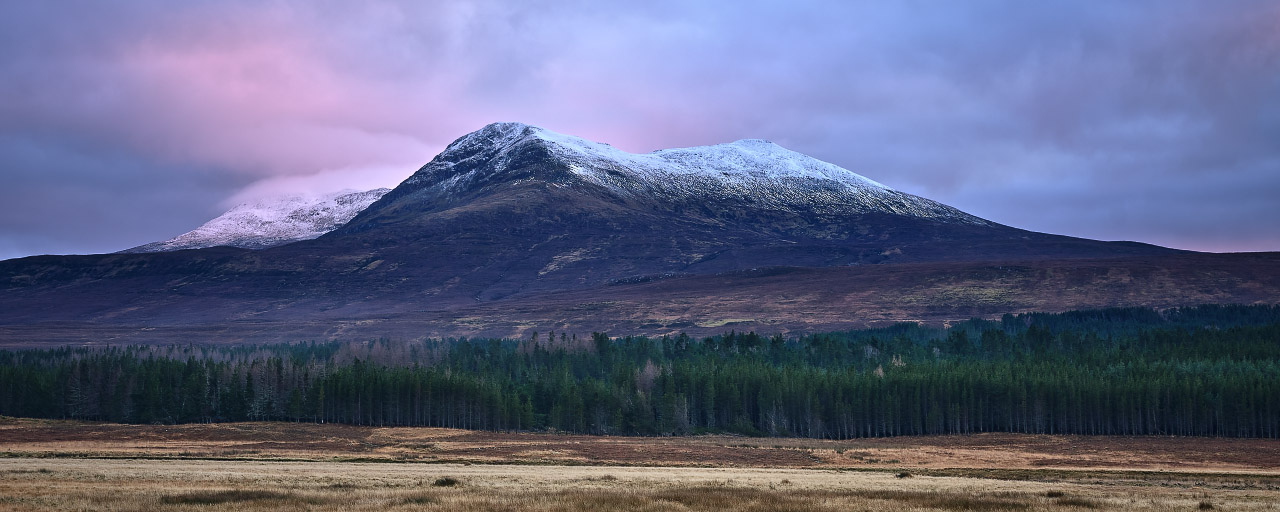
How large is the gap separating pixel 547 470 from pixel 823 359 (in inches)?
4772

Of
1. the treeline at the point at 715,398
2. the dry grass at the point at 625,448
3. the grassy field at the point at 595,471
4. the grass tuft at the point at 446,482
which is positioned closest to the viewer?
the grassy field at the point at 595,471

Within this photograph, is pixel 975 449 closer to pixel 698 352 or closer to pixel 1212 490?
pixel 1212 490

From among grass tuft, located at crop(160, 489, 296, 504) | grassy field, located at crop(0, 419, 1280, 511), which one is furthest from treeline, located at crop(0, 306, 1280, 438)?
grass tuft, located at crop(160, 489, 296, 504)

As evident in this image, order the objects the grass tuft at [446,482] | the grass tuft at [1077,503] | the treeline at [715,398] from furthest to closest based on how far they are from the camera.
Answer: the treeline at [715,398]
the grass tuft at [446,482]
the grass tuft at [1077,503]

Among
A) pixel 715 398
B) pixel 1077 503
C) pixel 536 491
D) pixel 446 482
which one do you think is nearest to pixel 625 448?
pixel 715 398

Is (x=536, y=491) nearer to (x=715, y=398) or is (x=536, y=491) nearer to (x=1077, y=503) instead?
(x=1077, y=503)

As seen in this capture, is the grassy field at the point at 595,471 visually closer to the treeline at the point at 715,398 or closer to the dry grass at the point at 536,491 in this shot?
the dry grass at the point at 536,491

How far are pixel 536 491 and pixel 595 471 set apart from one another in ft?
62.5

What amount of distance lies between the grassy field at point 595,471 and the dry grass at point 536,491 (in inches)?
5.4

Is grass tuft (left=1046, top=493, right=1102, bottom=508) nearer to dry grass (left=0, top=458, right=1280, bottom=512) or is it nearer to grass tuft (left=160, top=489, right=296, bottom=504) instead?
dry grass (left=0, top=458, right=1280, bottom=512)

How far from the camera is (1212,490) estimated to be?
53.7m

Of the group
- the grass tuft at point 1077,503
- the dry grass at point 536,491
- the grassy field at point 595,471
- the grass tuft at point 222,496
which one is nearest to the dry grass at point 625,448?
the grassy field at point 595,471

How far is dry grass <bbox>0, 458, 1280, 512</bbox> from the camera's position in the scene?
1623 inches

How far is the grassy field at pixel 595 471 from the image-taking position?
4294cm
